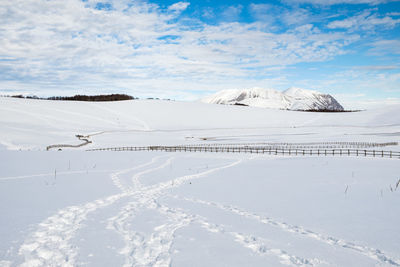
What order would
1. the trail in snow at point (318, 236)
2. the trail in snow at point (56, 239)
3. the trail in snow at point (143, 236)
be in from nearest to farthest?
the trail in snow at point (56, 239), the trail in snow at point (143, 236), the trail in snow at point (318, 236)

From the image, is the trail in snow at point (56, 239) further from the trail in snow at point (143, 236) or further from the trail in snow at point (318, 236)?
the trail in snow at point (318, 236)

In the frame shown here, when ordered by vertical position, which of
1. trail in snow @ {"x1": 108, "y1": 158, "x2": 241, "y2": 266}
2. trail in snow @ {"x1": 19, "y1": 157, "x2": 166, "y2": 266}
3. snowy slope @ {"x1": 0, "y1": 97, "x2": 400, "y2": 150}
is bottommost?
trail in snow @ {"x1": 108, "y1": 158, "x2": 241, "y2": 266}

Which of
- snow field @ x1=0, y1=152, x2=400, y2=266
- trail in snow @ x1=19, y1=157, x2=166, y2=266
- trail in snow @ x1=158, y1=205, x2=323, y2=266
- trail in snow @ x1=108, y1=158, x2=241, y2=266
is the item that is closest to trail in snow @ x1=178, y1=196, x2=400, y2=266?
snow field @ x1=0, y1=152, x2=400, y2=266

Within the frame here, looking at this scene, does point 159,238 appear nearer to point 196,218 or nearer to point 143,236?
point 143,236

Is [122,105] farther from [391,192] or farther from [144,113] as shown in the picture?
[391,192]

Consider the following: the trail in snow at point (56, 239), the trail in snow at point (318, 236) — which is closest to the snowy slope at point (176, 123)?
the trail in snow at point (56, 239)

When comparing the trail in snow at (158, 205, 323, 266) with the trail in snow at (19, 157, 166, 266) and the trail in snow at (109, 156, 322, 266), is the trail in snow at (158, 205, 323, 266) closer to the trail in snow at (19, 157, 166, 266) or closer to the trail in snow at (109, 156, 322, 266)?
the trail in snow at (109, 156, 322, 266)

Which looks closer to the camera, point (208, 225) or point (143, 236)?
point (143, 236)

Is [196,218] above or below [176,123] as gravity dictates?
below

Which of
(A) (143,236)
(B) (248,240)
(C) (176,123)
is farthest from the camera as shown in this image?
(C) (176,123)

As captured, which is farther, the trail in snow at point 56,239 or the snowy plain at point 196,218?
the snowy plain at point 196,218

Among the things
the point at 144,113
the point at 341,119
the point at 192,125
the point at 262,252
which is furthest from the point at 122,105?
the point at 262,252

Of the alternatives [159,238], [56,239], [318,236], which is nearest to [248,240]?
[318,236]

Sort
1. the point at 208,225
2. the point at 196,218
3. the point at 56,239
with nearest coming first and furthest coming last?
the point at 56,239 < the point at 208,225 < the point at 196,218
